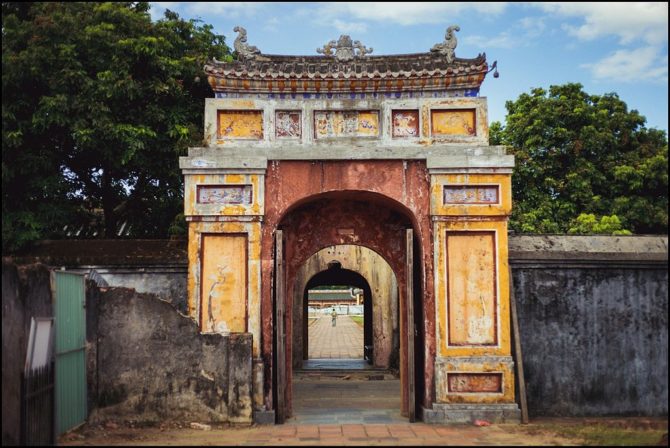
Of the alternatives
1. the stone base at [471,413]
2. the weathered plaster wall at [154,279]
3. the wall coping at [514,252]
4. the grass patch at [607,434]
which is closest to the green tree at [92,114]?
the wall coping at [514,252]

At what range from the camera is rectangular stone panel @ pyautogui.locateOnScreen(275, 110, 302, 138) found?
11414 millimetres

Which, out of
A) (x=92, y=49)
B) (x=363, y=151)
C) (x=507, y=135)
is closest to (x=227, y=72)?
(x=363, y=151)

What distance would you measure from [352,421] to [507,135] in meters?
15.4

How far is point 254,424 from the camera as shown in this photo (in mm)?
10609

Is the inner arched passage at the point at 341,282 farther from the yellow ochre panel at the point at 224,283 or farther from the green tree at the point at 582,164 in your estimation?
the yellow ochre panel at the point at 224,283

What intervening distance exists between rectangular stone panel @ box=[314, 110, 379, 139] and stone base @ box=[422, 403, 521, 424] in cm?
442

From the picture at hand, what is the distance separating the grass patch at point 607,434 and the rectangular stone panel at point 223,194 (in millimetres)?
5635

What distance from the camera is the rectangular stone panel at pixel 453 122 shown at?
447 inches

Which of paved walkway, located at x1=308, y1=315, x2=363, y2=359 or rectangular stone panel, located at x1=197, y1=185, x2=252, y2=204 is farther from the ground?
rectangular stone panel, located at x1=197, y1=185, x2=252, y2=204

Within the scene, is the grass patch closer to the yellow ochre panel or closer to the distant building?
the yellow ochre panel

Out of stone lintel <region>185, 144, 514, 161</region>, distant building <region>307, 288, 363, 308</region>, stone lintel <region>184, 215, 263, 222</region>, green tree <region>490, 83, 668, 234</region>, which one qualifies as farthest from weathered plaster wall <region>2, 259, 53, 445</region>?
distant building <region>307, 288, 363, 308</region>

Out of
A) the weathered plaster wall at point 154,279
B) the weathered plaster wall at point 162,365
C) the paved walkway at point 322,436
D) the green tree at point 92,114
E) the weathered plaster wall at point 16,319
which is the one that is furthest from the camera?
the green tree at point 92,114

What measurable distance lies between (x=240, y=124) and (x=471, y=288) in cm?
449

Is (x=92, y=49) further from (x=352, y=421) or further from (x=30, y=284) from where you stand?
(x=352, y=421)
